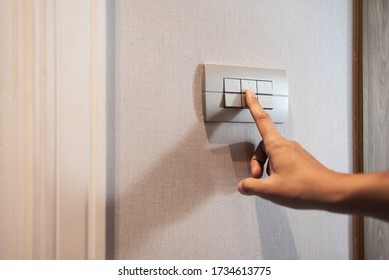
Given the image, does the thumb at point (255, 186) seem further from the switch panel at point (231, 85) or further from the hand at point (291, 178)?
the switch panel at point (231, 85)

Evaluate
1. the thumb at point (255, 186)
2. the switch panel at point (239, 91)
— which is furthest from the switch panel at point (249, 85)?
the thumb at point (255, 186)

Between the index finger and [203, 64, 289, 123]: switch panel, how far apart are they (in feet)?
0.05

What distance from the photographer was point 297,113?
0.60 m

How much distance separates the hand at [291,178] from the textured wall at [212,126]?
3.3 inches

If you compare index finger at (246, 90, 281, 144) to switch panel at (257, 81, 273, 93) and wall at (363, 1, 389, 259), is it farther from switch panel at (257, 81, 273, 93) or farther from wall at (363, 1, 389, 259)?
wall at (363, 1, 389, 259)

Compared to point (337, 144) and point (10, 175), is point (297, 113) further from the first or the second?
point (10, 175)

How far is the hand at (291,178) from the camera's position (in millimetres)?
380

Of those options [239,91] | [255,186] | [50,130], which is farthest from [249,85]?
[50,130]

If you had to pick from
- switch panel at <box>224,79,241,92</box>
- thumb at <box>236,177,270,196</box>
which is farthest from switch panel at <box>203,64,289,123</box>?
thumb at <box>236,177,270,196</box>

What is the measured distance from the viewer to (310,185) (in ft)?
1.28

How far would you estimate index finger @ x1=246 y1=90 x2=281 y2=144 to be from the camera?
18.9 inches
